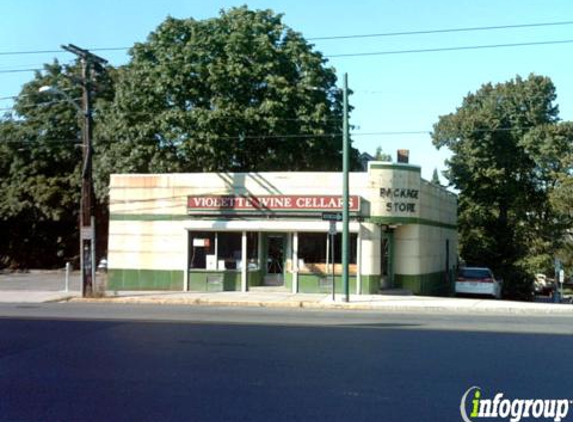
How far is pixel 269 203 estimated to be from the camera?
25375 mm

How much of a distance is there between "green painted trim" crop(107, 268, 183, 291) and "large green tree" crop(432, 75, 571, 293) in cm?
2208

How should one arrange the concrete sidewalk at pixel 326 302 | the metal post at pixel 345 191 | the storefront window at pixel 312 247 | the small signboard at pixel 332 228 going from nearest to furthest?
1. the concrete sidewalk at pixel 326 302
2. the metal post at pixel 345 191
3. the small signboard at pixel 332 228
4. the storefront window at pixel 312 247

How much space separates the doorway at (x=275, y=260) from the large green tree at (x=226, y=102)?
617 cm

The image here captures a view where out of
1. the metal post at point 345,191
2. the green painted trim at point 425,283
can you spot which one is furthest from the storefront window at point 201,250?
the green painted trim at point 425,283

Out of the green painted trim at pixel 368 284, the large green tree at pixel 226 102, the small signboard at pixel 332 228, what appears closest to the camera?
the small signboard at pixel 332 228

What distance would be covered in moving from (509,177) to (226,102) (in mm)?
20902

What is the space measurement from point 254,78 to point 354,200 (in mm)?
9614

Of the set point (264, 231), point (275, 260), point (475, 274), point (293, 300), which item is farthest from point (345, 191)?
point (475, 274)

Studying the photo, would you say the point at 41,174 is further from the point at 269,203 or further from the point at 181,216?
the point at 269,203

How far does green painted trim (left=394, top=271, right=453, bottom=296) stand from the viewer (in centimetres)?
2592

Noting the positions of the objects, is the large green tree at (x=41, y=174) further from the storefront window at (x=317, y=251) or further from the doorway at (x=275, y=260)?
the storefront window at (x=317, y=251)

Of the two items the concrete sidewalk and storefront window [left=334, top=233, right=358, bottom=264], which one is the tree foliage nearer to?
storefront window [left=334, top=233, right=358, bottom=264]

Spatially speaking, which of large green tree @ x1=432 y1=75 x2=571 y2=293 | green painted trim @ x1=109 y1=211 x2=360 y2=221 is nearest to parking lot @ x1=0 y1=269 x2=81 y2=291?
green painted trim @ x1=109 y1=211 x2=360 y2=221

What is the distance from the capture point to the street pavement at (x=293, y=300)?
830 inches
